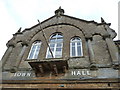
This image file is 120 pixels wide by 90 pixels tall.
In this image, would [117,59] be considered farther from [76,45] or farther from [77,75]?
[76,45]

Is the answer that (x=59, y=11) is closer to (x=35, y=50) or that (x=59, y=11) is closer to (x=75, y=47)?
(x=35, y=50)

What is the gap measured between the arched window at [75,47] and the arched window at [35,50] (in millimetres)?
2673

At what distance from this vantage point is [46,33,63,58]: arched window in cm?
1048

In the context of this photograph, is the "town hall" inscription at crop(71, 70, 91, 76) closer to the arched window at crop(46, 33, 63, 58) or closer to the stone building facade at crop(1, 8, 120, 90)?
the stone building facade at crop(1, 8, 120, 90)

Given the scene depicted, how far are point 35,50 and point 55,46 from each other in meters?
1.62

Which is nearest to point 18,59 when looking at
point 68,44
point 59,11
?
point 68,44

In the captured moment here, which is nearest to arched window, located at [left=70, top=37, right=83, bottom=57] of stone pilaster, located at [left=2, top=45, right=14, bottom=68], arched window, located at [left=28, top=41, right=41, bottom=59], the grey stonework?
the grey stonework

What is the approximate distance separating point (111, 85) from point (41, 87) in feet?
12.2

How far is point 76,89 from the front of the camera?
7.65m

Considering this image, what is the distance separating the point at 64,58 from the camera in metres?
9.78

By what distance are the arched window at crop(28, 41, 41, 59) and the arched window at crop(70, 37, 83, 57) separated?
267 centimetres

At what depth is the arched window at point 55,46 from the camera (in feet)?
34.4

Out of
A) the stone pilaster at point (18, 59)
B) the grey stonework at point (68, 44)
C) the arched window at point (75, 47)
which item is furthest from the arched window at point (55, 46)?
the stone pilaster at point (18, 59)

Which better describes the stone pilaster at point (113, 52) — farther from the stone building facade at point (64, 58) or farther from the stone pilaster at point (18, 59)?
the stone pilaster at point (18, 59)
